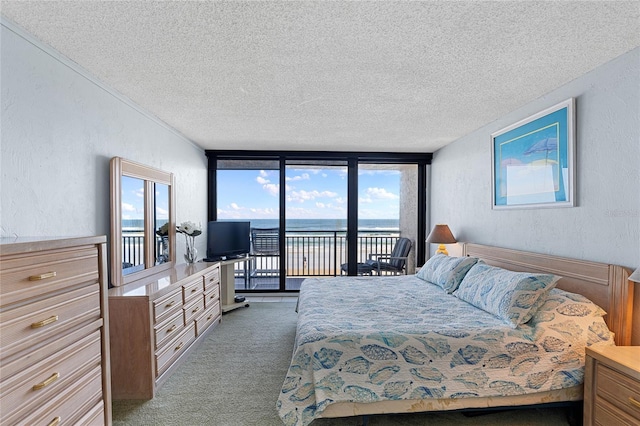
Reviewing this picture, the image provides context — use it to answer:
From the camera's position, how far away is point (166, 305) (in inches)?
100

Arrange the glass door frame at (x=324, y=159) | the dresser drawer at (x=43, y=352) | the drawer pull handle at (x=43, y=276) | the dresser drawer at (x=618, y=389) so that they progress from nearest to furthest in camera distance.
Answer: the dresser drawer at (x=43, y=352)
the drawer pull handle at (x=43, y=276)
the dresser drawer at (x=618, y=389)
the glass door frame at (x=324, y=159)

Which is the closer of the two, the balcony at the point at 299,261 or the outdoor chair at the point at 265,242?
the outdoor chair at the point at 265,242

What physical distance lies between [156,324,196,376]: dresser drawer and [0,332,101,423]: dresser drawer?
0.84 meters

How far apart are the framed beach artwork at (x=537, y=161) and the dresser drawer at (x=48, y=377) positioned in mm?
3392

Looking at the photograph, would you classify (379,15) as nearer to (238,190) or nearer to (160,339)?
(160,339)

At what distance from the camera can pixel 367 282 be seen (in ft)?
11.6

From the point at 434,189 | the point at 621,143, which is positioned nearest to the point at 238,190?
the point at 434,189

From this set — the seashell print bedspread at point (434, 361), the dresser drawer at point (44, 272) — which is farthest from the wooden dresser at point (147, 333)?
Answer: the seashell print bedspread at point (434, 361)

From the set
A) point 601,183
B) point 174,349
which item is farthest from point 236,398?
point 601,183

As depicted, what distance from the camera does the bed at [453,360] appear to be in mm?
1882

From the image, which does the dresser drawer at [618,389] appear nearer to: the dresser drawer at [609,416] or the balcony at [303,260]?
the dresser drawer at [609,416]

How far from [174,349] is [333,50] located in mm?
2732

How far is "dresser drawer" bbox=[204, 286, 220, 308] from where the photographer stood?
11.4 ft

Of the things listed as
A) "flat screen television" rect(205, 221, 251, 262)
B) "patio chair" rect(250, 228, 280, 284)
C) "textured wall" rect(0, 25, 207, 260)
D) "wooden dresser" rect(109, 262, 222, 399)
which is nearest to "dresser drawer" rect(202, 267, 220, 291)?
"flat screen television" rect(205, 221, 251, 262)
